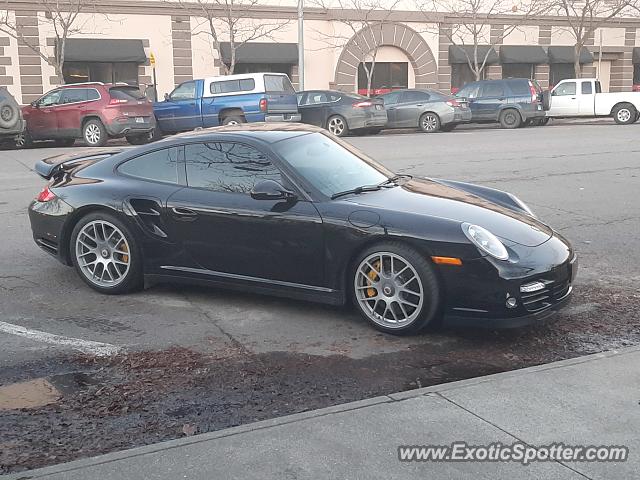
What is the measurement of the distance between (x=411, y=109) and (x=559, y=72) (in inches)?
700

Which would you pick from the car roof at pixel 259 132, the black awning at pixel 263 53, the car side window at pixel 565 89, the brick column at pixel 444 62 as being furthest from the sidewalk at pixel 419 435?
the brick column at pixel 444 62

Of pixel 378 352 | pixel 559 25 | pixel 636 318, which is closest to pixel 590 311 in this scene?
pixel 636 318

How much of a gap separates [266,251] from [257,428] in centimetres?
203

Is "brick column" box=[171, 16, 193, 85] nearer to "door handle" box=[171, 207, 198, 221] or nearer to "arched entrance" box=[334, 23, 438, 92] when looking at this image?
"arched entrance" box=[334, 23, 438, 92]

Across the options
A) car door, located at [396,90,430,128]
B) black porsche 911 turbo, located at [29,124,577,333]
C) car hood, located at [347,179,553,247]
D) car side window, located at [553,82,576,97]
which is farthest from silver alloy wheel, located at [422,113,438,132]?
car hood, located at [347,179,553,247]

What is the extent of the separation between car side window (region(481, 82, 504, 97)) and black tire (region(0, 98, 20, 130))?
49.1 feet

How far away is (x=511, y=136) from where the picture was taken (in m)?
20.7

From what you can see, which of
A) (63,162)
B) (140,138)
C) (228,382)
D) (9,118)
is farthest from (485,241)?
(140,138)

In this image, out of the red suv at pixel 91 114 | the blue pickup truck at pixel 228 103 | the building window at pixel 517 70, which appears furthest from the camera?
the building window at pixel 517 70

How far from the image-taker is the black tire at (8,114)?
59.2 ft

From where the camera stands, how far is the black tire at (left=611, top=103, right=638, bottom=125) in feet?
85.6

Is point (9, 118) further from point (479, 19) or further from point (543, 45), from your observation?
point (543, 45)

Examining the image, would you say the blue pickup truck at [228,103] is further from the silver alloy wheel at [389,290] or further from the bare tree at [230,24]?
the silver alloy wheel at [389,290]

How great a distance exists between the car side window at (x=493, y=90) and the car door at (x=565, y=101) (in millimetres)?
2368
